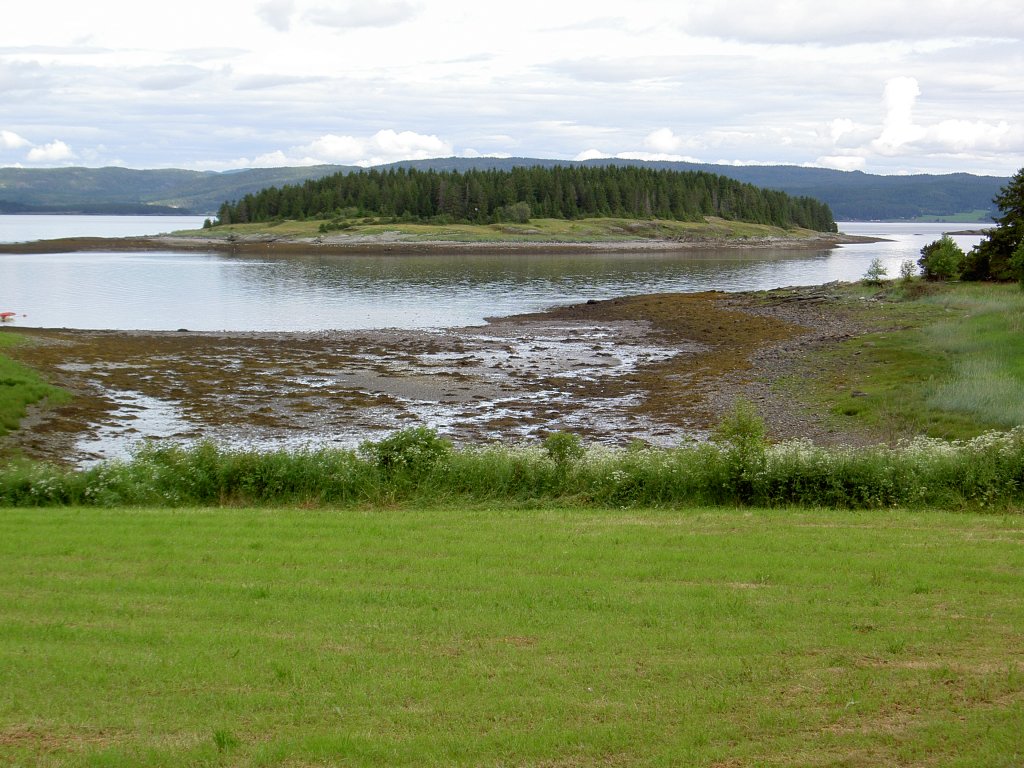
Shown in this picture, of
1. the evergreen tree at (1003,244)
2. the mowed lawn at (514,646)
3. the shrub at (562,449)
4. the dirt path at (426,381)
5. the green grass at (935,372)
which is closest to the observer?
the mowed lawn at (514,646)

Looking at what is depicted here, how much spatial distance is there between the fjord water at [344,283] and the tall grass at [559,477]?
3702cm

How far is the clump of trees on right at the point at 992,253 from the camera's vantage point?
Answer: 185 ft

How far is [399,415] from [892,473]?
57.5ft

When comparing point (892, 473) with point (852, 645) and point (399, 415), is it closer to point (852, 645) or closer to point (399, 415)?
point (852, 645)

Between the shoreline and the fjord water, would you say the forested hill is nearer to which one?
the shoreline

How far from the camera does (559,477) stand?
1625cm

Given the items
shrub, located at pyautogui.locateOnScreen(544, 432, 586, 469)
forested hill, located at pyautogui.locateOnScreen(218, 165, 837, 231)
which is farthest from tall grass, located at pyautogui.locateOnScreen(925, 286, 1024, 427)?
forested hill, located at pyautogui.locateOnScreen(218, 165, 837, 231)

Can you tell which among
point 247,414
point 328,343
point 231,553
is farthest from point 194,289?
point 231,553

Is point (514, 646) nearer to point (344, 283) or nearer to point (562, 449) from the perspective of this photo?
point (562, 449)

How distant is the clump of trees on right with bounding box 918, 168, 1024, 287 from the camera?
5645cm

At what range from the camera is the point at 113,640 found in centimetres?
830

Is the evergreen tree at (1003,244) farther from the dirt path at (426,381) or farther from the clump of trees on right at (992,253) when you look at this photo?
the dirt path at (426,381)

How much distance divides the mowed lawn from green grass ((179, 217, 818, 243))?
403 ft

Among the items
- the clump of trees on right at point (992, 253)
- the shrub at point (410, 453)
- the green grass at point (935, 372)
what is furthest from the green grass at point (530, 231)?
the shrub at point (410, 453)
